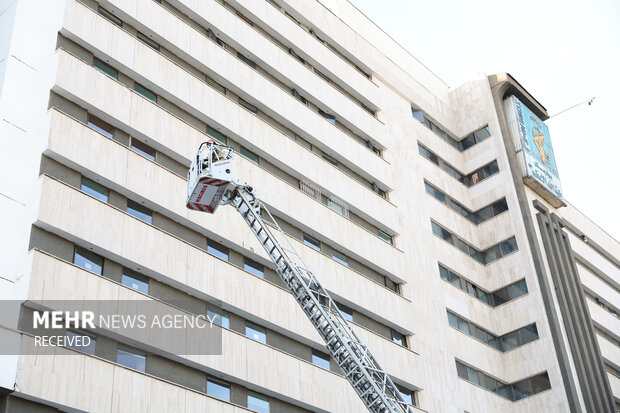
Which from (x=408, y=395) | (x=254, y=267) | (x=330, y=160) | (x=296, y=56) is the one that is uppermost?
(x=296, y=56)

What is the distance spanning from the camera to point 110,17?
38219 mm

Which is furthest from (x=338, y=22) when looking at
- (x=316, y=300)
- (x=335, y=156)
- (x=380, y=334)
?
(x=316, y=300)

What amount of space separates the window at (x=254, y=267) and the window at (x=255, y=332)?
111 inches

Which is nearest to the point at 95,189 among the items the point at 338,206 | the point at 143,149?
the point at 143,149

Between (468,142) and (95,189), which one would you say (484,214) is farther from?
(95,189)

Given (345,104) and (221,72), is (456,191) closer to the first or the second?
Answer: (345,104)

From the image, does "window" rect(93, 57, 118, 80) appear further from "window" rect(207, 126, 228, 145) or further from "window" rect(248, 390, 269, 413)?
"window" rect(248, 390, 269, 413)

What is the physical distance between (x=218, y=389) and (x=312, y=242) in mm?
11969

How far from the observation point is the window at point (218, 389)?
32125mm

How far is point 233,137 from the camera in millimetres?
40688

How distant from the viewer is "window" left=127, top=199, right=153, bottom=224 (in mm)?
33562

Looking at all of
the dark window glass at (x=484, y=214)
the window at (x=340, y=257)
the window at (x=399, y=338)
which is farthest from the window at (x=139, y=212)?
the dark window glass at (x=484, y=214)

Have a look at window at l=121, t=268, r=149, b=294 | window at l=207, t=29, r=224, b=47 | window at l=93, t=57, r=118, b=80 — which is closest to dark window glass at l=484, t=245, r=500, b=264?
window at l=207, t=29, r=224, b=47

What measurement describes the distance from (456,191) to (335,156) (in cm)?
1352
